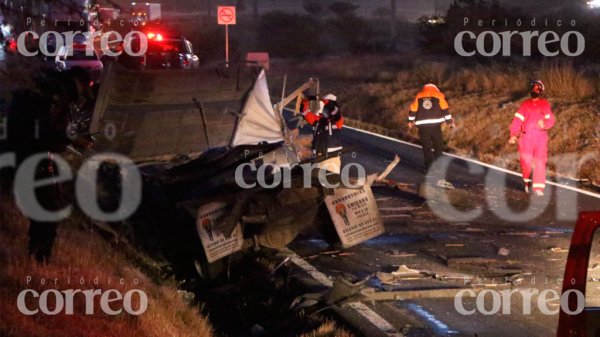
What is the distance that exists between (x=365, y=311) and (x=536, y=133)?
683cm

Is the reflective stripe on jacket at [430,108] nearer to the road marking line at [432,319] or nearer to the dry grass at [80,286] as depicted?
the dry grass at [80,286]

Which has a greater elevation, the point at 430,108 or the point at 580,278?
the point at 580,278

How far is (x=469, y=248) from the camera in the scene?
10.7 metres

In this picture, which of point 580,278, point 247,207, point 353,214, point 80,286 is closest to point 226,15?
point 353,214

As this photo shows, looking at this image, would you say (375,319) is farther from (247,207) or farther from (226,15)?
(226,15)

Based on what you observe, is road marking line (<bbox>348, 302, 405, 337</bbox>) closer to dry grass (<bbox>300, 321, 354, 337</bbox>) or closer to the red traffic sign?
dry grass (<bbox>300, 321, 354, 337</bbox>)

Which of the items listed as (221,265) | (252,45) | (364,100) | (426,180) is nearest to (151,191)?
(221,265)

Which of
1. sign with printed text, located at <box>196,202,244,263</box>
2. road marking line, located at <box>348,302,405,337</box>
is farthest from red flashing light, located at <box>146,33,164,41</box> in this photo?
road marking line, located at <box>348,302,405,337</box>

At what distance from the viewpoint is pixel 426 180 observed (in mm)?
15859

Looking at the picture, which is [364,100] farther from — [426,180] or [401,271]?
[401,271]

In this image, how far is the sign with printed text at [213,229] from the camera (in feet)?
29.3

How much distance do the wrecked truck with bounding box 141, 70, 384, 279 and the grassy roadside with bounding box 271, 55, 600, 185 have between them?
770 cm

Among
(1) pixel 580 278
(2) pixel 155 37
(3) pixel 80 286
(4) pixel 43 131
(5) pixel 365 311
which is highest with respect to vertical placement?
(4) pixel 43 131

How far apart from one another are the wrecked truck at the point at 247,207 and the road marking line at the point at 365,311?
0.39 metres
